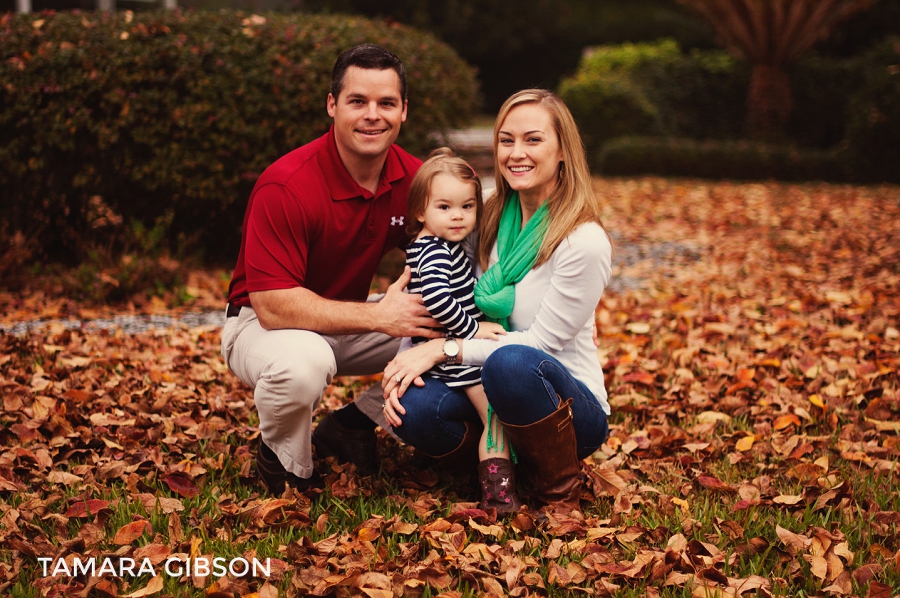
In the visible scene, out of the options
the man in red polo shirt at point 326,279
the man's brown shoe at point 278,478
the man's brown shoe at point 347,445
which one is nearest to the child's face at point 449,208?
the man in red polo shirt at point 326,279

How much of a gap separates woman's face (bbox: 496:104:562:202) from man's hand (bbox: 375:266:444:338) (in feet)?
1.81

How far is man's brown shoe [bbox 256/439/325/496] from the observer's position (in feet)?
10.0

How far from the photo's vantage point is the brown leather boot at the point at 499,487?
283cm

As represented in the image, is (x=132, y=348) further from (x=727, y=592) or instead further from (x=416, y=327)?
(x=727, y=592)

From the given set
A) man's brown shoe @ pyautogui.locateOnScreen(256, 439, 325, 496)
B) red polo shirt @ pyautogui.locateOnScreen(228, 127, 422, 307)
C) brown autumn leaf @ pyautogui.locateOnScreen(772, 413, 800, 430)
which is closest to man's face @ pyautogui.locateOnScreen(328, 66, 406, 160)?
red polo shirt @ pyautogui.locateOnScreen(228, 127, 422, 307)

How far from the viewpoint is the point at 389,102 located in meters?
3.16

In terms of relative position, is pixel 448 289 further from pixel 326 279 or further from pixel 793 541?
pixel 793 541

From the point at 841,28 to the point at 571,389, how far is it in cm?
1543

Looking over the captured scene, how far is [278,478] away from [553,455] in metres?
1.03

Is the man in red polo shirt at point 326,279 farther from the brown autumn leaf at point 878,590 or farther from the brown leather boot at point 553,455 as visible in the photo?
the brown autumn leaf at point 878,590

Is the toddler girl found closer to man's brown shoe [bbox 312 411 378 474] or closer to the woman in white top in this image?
the woman in white top

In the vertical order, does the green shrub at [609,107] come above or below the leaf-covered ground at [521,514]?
above

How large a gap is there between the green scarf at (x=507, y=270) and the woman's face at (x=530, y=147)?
13 cm

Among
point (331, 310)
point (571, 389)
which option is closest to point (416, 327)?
point (331, 310)
